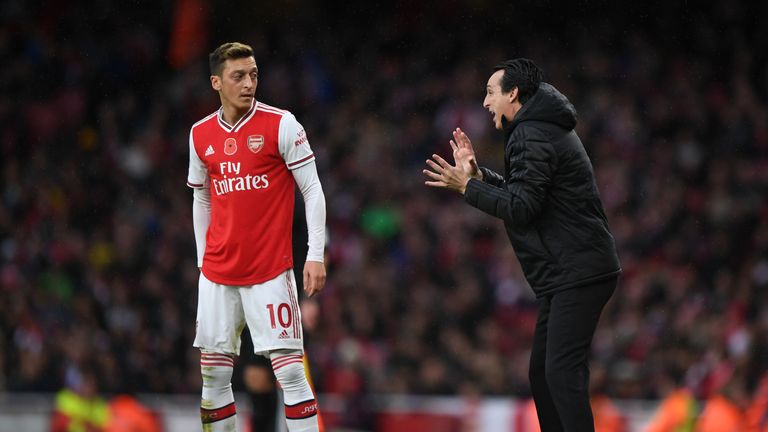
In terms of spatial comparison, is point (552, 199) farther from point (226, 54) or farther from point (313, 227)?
point (226, 54)

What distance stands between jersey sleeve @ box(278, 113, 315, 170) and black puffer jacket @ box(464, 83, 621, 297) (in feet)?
2.74

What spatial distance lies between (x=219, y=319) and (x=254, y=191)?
2.15 feet

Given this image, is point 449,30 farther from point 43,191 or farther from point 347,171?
point 43,191

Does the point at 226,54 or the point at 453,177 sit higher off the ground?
the point at 226,54

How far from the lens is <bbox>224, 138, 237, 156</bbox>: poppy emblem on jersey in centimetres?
577

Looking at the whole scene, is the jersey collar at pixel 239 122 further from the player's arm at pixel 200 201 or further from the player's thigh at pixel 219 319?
the player's thigh at pixel 219 319

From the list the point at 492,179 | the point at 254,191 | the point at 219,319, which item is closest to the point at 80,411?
the point at 219,319

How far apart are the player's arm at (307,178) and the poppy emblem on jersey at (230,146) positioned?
0.74 feet

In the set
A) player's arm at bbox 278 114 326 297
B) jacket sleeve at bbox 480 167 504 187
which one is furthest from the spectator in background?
jacket sleeve at bbox 480 167 504 187

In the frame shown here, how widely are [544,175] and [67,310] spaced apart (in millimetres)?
10481

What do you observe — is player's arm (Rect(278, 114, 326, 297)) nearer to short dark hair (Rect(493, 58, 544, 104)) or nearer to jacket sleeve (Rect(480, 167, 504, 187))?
jacket sleeve (Rect(480, 167, 504, 187))

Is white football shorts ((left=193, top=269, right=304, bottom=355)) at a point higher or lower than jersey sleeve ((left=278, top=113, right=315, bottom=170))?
lower

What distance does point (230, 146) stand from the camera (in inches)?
228

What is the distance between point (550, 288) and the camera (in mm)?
5555
